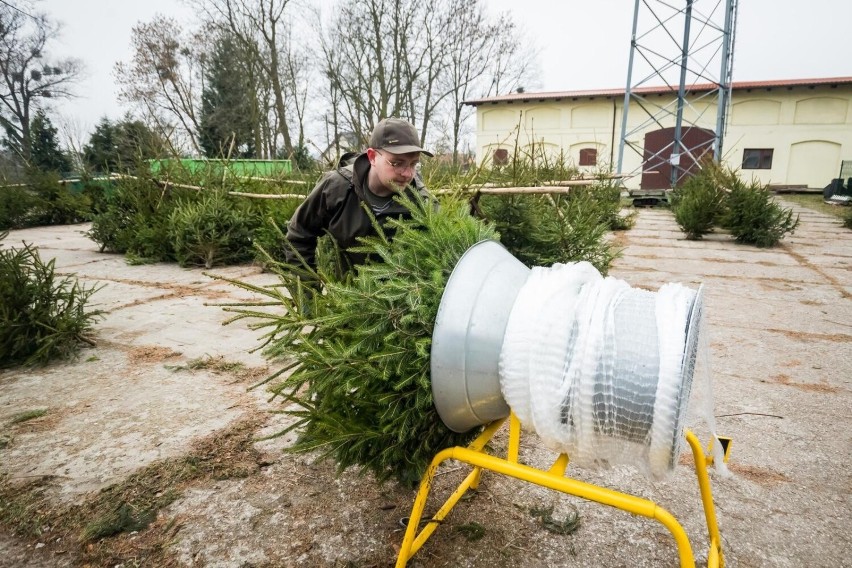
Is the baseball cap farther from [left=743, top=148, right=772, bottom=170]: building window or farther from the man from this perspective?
[left=743, top=148, right=772, bottom=170]: building window

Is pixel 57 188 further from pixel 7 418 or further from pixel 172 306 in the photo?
pixel 7 418

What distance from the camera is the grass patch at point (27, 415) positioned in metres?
2.76

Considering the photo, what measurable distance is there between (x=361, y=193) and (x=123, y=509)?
5.88 feet

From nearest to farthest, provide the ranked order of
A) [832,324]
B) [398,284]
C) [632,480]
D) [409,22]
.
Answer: [398,284] → [632,480] → [832,324] → [409,22]

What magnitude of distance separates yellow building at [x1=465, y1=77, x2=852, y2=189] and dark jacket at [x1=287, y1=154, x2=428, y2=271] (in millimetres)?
19166

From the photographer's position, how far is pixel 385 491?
6.98ft

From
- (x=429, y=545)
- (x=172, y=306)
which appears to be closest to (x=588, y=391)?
(x=429, y=545)

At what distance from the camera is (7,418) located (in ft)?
9.14

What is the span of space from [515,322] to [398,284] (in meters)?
0.41

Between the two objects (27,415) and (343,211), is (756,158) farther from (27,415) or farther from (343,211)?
(27,415)

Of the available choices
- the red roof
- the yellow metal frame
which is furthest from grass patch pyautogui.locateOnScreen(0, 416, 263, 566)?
the red roof

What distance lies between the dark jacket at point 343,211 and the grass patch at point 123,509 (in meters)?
1.11

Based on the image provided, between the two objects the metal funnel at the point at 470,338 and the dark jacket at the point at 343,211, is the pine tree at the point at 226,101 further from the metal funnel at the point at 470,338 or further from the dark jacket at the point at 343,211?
the metal funnel at the point at 470,338

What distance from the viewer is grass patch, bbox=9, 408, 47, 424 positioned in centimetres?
276
